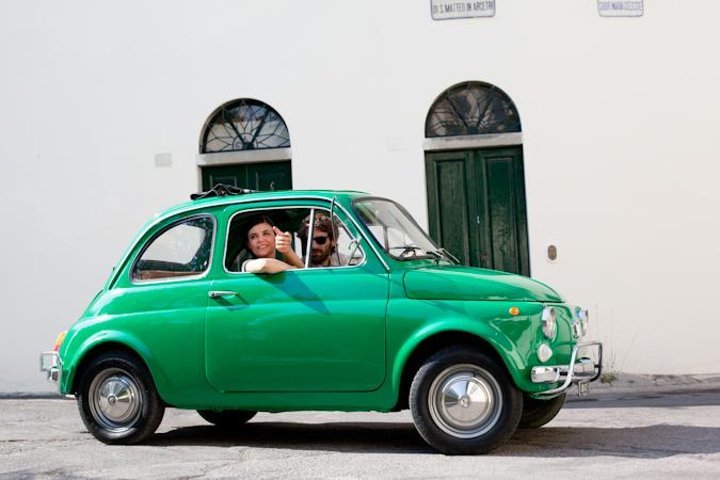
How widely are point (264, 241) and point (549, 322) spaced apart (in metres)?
2.05

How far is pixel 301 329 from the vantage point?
24.3ft

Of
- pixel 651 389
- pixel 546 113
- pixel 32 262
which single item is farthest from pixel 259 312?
pixel 32 262

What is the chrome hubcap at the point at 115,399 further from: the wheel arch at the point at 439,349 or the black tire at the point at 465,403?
the black tire at the point at 465,403

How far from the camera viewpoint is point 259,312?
7.54 meters

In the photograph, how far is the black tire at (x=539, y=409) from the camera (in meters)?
7.77

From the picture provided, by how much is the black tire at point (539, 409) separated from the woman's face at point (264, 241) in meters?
1.99

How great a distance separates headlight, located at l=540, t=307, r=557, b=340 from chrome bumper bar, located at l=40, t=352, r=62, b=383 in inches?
137

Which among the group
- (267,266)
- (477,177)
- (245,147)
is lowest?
(267,266)

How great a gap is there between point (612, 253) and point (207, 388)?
6880 millimetres

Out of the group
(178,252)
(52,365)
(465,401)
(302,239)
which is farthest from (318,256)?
(52,365)

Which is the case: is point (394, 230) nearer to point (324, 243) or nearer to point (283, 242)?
point (324, 243)

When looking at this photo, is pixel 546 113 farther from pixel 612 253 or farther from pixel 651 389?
pixel 651 389

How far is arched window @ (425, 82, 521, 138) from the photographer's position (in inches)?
542

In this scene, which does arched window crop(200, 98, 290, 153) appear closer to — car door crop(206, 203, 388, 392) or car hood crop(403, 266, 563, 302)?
car door crop(206, 203, 388, 392)
